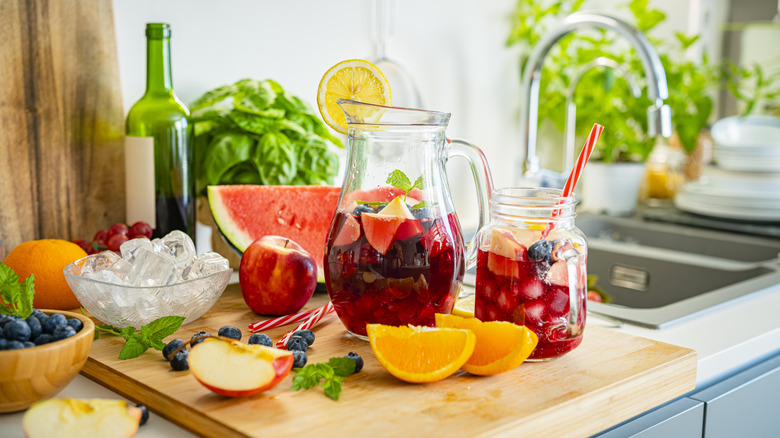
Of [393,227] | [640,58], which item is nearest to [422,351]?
[393,227]

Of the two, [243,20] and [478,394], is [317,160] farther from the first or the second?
[478,394]

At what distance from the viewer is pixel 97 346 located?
1.00 metres

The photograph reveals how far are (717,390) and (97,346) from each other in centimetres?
87

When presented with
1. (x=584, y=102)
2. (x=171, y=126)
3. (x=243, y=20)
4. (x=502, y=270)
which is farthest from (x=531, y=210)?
(x=584, y=102)

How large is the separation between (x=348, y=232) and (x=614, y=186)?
55.7 inches

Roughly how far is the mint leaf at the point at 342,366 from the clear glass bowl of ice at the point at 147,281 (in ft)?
0.83

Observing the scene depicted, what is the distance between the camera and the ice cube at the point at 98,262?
107 centimetres

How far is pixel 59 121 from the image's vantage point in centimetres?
133

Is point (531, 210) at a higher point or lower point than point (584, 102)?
lower

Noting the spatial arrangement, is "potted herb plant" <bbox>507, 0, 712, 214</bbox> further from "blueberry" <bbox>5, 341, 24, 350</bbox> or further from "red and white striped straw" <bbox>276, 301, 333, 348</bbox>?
"blueberry" <bbox>5, 341, 24, 350</bbox>

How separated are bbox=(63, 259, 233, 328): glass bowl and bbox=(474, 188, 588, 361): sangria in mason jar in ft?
1.28

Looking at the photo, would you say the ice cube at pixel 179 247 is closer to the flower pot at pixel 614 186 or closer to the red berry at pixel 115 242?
the red berry at pixel 115 242

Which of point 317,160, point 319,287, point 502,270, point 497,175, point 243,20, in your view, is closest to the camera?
point 502,270

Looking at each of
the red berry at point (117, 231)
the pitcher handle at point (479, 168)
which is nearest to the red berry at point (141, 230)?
the red berry at point (117, 231)
